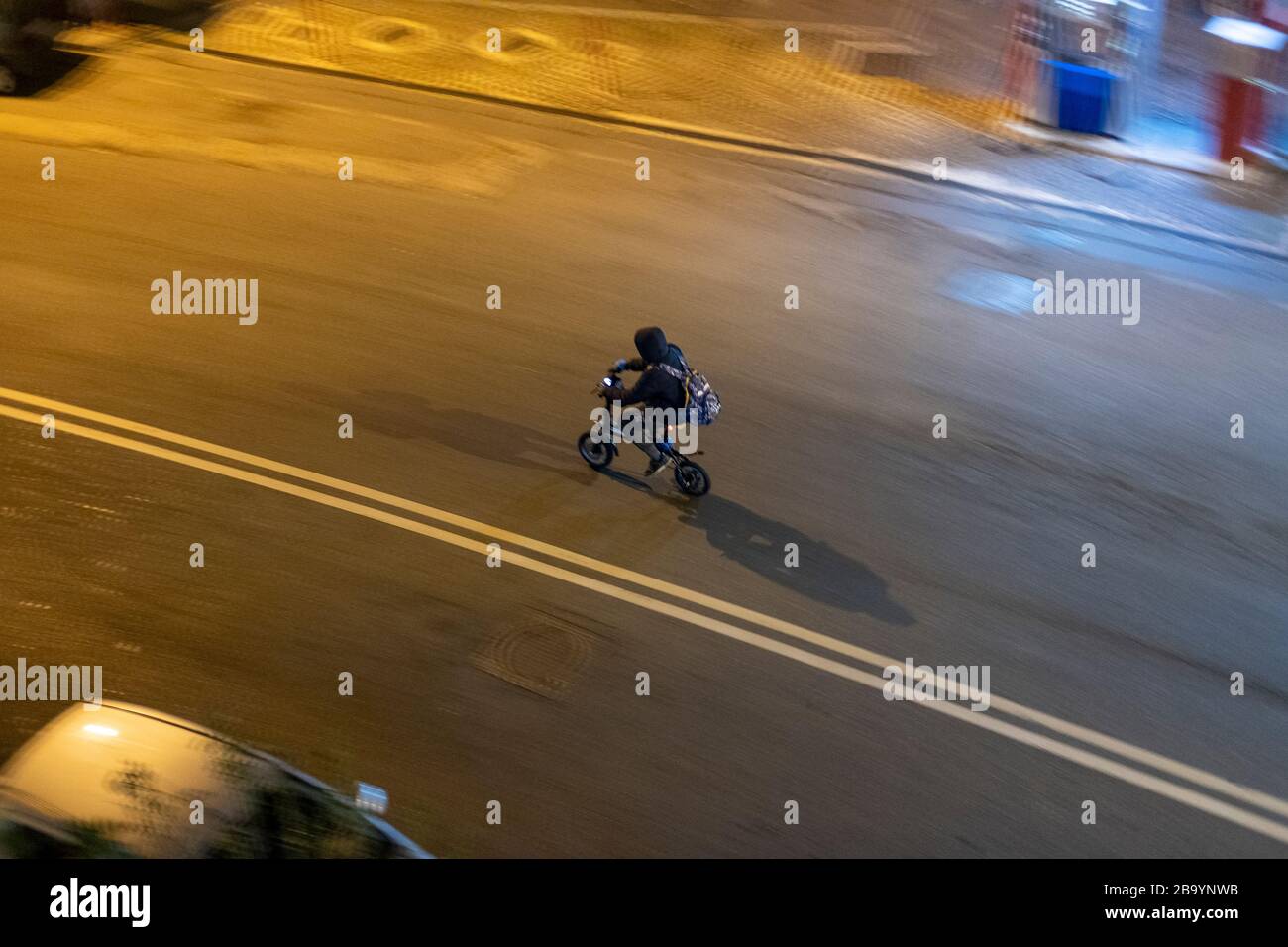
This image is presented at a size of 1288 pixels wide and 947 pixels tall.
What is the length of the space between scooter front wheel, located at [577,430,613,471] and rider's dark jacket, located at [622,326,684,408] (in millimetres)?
873

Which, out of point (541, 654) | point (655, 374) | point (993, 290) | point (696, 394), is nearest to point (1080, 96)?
point (993, 290)

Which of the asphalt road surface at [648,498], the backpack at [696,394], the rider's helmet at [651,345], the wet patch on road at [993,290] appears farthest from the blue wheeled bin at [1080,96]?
the rider's helmet at [651,345]

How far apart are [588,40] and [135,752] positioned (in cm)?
1375

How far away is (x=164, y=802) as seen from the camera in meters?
6.24

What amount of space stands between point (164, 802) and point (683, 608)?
419cm

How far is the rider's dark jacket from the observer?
9.24 meters

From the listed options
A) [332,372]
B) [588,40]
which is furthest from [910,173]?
[332,372]

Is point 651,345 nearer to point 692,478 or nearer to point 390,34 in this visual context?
point 692,478

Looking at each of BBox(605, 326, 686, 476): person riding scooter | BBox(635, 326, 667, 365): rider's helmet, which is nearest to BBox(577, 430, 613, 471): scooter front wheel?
BBox(605, 326, 686, 476): person riding scooter

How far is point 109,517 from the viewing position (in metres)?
9.82

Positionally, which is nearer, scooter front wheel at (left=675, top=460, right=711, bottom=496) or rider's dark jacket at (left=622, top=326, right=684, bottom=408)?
rider's dark jacket at (left=622, top=326, right=684, bottom=408)

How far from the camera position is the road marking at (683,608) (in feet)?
26.1

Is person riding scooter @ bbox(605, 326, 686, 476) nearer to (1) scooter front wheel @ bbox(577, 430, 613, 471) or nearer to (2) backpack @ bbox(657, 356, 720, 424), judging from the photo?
(2) backpack @ bbox(657, 356, 720, 424)

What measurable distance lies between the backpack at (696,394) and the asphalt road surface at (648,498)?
→ 0.93m
